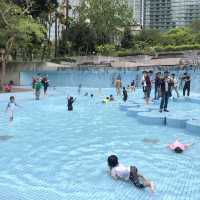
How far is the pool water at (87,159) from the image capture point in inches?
274

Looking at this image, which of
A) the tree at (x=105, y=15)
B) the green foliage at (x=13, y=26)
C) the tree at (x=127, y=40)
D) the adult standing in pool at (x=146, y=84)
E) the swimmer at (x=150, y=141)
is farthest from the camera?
the tree at (x=127, y=40)

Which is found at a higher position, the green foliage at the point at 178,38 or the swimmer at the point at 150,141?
the green foliage at the point at 178,38

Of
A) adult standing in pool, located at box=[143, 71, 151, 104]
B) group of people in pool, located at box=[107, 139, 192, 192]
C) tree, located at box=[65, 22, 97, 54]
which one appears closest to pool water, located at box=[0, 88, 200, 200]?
group of people in pool, located at box=[107, 139, 192, 192]

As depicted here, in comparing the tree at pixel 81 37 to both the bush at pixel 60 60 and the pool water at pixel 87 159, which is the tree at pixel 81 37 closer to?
the bush at pixel 60 60

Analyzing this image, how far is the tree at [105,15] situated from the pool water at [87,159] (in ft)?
149

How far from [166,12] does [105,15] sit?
40646 millimetres

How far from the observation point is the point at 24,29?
99.4 ft

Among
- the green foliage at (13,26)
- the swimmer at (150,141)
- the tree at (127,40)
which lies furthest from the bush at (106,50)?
the swimmer at (150,141)

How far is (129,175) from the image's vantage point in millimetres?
7262

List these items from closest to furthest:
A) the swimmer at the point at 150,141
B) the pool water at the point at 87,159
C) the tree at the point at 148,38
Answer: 1. the pool water at the point at 87,159
2. the swimmer at the point at 150,141
3. the tree at the point at 148,38

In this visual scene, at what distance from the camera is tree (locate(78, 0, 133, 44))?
2367 inches

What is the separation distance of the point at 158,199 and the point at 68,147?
445 cm

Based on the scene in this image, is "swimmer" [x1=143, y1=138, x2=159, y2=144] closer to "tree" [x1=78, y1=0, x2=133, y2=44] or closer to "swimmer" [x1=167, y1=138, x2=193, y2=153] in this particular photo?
"swimmer" [x1=167, y1=138, x2=193, y2=153]

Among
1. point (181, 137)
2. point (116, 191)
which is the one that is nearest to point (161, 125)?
point (181, 137)
